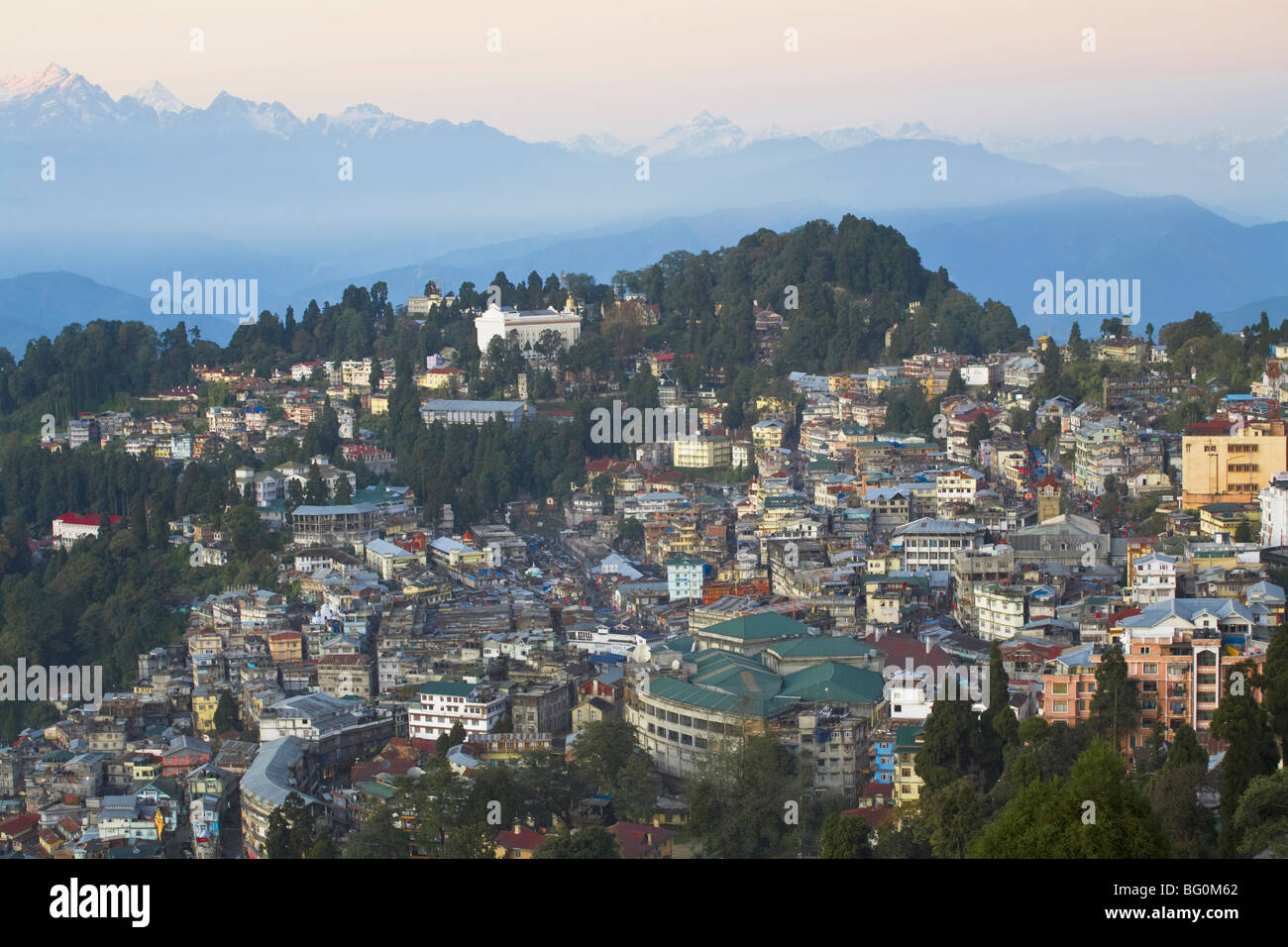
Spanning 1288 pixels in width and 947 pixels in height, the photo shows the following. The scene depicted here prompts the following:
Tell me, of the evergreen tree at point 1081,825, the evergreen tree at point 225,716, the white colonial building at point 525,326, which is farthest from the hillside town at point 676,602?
the evergreen tree at point 1081,825

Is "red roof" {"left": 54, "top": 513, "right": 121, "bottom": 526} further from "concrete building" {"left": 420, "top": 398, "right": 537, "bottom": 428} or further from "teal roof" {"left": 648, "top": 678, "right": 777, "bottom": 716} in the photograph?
"teal roof" {"left": 648, "top": 678, "right": 777, "bottom": 716}

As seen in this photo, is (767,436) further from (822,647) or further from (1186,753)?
(1186,753)

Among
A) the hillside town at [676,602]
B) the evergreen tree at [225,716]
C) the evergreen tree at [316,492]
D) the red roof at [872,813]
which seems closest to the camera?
the red roof at [872,813]

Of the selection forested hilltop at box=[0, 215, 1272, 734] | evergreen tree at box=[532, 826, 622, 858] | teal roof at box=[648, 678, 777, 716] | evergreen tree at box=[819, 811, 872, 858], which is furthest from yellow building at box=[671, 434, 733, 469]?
evergreen tree at box=[819, 811, 872, 858]

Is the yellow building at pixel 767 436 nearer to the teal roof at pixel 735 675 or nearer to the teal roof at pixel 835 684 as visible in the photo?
the teal roof at pixel 735 675
